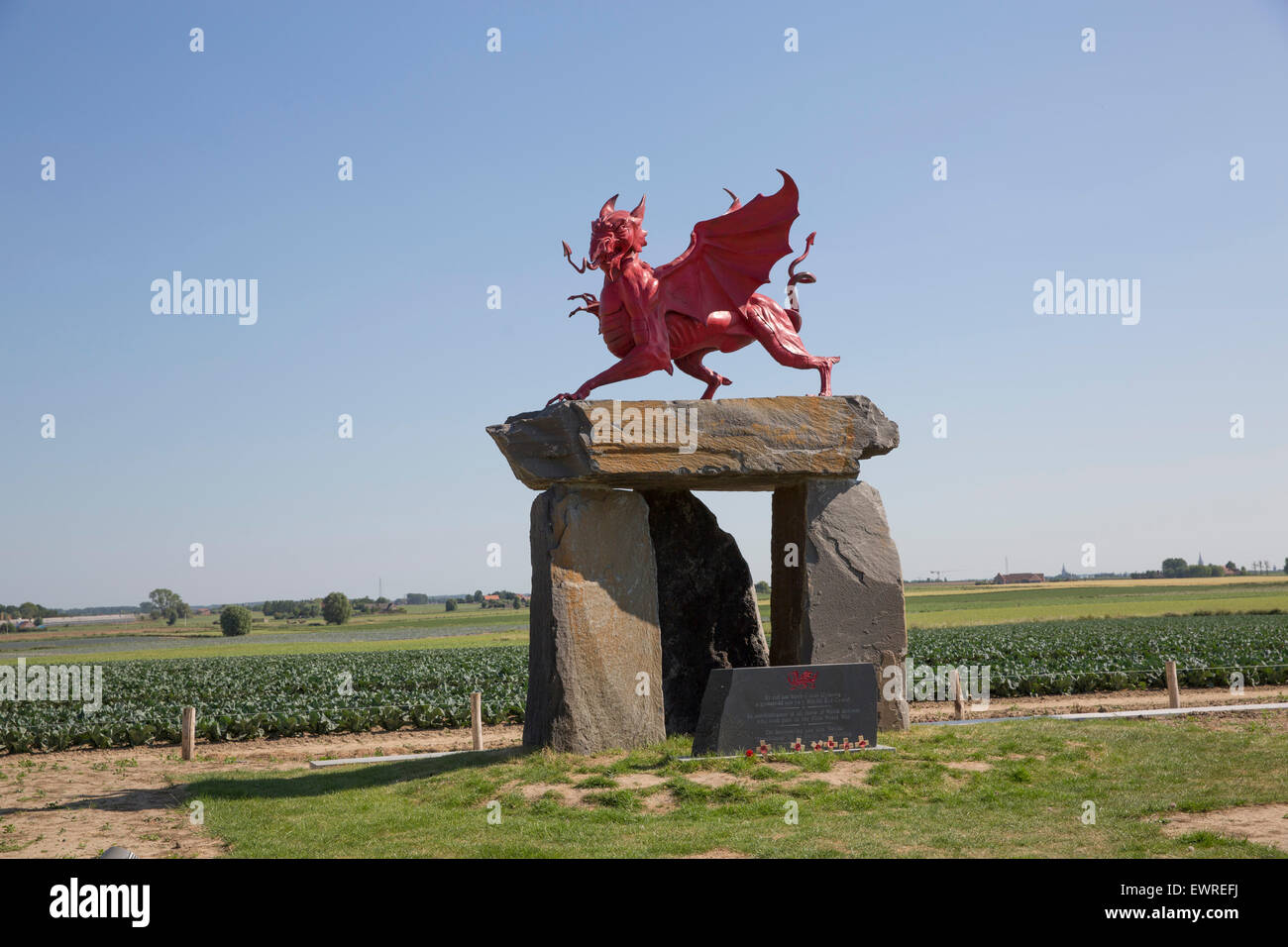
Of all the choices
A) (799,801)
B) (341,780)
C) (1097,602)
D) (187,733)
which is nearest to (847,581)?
(799,801)

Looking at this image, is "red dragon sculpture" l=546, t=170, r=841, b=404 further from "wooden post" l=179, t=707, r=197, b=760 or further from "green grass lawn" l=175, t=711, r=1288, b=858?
"wooden post" l=179, t=707, r=197, b=760

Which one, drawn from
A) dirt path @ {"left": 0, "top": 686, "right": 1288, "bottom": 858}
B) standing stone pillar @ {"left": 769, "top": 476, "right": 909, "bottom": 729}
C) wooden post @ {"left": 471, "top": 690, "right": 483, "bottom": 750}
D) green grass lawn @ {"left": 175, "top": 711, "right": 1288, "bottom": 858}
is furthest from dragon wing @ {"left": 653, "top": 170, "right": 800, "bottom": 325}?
wooden post @ {"left": 471, "top": 690, "right": 483, "bottom": 750}

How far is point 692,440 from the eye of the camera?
1114 centimetres

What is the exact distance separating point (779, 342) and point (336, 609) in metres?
79.4

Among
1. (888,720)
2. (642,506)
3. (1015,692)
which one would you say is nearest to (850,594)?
(888,720)

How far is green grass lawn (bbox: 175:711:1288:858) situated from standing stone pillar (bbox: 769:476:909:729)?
1056 millimetres

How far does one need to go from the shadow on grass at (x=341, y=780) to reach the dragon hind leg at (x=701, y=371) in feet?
15.3

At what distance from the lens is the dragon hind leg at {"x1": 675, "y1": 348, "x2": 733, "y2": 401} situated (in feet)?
39.9

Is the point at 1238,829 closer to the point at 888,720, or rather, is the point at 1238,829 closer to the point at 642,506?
the point at 888,720

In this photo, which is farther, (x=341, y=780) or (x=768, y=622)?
(x=768, y=622)

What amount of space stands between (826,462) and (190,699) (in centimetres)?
1847

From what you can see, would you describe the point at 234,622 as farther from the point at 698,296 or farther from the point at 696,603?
the point at 698,296

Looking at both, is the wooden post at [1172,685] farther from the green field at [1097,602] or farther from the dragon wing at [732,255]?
the green field at [1097,602]

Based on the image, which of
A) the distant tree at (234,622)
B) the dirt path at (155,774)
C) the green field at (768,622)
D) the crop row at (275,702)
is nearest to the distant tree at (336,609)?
the green field at (768,622)
